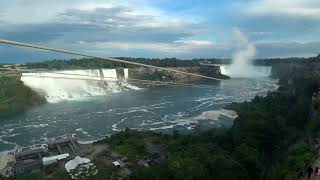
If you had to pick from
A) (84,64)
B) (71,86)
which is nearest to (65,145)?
(71,86)

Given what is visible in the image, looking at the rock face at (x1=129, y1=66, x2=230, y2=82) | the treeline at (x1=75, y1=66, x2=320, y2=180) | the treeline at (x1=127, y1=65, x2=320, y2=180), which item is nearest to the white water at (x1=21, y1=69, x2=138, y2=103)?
the rock face at (x1=129, y1=66, x2=230, y2=82)

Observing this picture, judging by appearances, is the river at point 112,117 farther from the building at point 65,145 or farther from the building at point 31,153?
the building at point 31,153

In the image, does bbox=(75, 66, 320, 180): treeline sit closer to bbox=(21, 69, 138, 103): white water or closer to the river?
the river

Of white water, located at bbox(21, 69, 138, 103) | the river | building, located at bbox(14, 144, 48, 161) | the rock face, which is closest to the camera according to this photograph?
building, located at bbox(14, 144, 48, 161)

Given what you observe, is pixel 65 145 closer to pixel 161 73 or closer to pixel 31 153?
pixel 31 153

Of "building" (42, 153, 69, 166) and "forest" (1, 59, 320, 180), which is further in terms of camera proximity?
"building" (42, 153, 69, 166)

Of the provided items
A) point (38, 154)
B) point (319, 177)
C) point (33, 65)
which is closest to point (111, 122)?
point (38, 154)

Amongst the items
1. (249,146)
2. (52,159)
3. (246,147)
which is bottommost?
(52,159)

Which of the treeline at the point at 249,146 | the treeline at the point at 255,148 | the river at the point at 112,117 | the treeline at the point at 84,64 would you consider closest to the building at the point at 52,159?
the treeline at the point at 249,146

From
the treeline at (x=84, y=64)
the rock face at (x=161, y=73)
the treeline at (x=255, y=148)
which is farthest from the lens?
the rock face at (x=161, y=73)

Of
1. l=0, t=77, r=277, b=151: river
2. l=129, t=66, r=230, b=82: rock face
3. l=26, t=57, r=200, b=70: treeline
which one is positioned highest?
l=26, t=57, r=200, b=70: treeline

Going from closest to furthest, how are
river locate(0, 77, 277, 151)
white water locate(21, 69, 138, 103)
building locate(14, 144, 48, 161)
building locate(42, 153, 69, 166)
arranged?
building locate(42, 153, 69, 166) < building locate(14, 144, 48, 161) < river locate(0, 77, 277, 151) < white water locate(21, 69, 138, 103)
